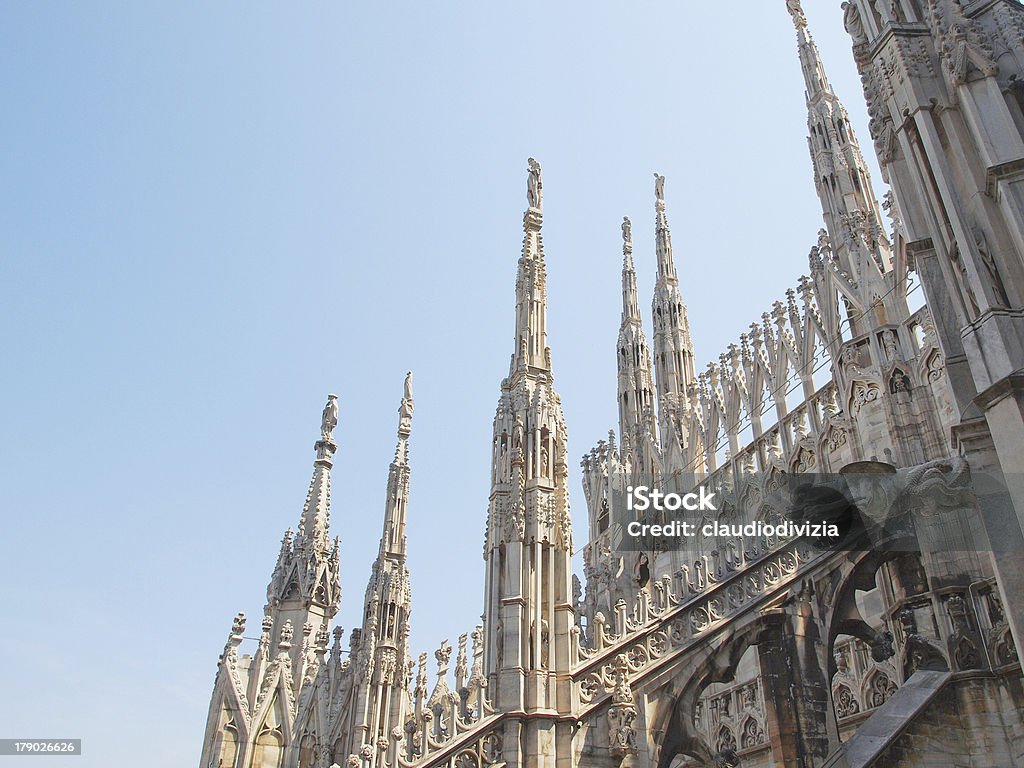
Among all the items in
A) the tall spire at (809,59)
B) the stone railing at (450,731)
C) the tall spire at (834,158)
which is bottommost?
the stone railing at (450,731)

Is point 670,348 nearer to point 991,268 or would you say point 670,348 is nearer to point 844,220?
point 844,220

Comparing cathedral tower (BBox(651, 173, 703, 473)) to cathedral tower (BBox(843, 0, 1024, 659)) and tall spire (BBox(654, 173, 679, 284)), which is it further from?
cathedral tower (BBox(843, 0, 1024, 659))

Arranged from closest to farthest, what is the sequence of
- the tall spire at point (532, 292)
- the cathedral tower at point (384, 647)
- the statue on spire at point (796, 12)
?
the tall spire at point (532, 292) → the cathedral tower at point (384, 647) → the statue on spire at point (796, 12)

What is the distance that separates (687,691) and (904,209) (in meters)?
6.44

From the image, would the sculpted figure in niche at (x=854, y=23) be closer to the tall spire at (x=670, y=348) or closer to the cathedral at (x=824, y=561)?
the cathedral at (x=824, y=561)

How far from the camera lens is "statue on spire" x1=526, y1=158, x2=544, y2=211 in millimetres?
16516

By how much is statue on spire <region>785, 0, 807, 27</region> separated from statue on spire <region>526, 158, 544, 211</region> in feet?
43.8

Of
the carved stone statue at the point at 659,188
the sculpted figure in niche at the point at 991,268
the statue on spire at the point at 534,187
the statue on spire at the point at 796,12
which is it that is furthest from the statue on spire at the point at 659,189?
the sculpted figure in niche at the point at 991,268

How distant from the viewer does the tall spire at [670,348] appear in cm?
2697

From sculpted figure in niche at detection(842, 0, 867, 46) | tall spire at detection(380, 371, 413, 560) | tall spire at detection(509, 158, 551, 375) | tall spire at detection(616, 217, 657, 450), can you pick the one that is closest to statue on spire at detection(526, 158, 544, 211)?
tall spire at detection(509, 158, 551, 375)

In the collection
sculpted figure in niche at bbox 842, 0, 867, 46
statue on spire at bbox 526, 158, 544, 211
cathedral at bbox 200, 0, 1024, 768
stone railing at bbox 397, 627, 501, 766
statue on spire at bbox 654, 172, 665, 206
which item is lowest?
stone railing at bbox 397, 627, 501, 766

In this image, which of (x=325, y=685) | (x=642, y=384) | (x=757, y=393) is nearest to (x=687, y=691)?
(x=325, y=685)

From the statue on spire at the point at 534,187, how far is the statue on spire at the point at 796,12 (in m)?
13.3

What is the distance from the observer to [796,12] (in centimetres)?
2580
